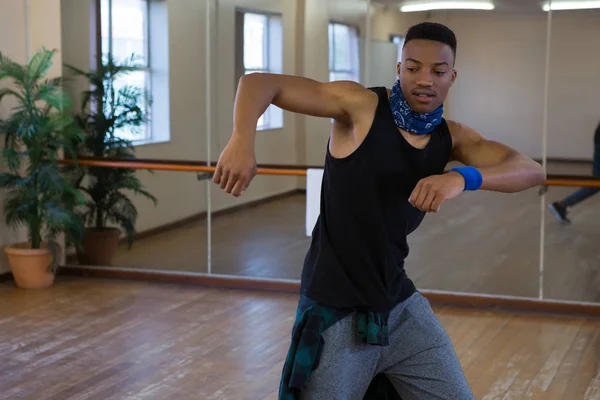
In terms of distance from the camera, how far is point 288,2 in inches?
249

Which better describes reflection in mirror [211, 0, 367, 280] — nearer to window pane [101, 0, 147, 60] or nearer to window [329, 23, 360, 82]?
window [329, 23, 360, 82]

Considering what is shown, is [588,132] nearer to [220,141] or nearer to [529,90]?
[529,90]

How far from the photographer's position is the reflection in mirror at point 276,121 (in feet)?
20.3

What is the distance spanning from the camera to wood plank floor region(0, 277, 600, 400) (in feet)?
14.2

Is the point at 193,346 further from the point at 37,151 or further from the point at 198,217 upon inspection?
the point at 37,151

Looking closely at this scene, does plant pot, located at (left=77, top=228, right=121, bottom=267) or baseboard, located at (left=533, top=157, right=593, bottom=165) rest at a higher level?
baseboard, located at (left=533, top=157, right=593, bottom=165)

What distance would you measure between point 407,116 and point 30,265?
4.68 metres

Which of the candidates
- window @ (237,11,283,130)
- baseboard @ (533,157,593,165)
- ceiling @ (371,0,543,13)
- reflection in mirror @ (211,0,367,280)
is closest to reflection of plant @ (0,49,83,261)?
reflection in mirror @ (211,0,367,280)

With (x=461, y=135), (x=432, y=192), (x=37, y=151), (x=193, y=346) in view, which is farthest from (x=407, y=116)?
(x=37, y=151)

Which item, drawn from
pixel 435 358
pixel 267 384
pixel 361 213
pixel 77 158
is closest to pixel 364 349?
pixel 435 358

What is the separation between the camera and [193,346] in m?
5.01

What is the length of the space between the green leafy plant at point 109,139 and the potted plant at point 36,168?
24 cm

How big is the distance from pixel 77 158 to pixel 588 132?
11.6ft

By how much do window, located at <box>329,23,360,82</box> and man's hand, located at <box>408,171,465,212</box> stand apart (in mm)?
4206
